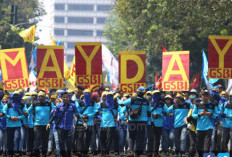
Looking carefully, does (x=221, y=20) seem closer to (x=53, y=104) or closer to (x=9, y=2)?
(x=53, y=104)

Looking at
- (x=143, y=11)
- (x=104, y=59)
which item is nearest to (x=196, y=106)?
(x=104, y=59)

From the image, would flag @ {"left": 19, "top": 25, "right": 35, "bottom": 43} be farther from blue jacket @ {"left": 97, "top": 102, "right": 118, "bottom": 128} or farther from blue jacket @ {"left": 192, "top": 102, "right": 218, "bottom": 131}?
blue jacket @ {"left": 192, "top": 102, "right": 218, "bottom": 131}

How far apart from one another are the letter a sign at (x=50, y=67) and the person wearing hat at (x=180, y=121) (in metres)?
3.75

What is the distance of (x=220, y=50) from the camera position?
17859mm

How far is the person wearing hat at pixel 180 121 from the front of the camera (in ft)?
54.1

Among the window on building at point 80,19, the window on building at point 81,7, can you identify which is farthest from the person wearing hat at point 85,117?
the window on building at point 81,7

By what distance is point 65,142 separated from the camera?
561 inches

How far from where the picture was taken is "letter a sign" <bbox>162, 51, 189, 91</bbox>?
61.5 ft

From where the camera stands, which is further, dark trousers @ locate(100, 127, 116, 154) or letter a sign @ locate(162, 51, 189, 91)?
letter a sign @ locate(162, 51, 189, 91)

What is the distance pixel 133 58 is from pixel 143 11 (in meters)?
21.6

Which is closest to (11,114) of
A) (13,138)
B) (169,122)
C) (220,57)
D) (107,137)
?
(13,138)

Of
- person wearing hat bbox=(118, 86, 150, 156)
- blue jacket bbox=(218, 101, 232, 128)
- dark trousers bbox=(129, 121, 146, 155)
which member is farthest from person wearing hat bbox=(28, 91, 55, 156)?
blue jacket bbox=(218, 101, 232, 128)

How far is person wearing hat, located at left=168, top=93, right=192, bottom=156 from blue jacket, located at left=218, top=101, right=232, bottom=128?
3.09 feet

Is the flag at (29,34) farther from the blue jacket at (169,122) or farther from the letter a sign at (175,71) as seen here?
the blue jacket at (169,122)
